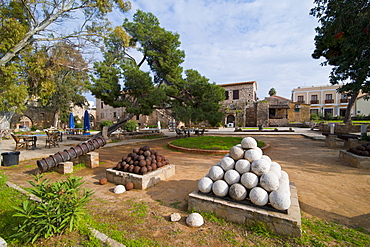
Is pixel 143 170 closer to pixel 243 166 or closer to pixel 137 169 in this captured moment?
pixel 137 169

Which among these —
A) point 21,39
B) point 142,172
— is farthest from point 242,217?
point 21,39

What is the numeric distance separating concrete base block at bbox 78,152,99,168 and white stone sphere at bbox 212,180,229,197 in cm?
447

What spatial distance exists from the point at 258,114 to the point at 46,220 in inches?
1261

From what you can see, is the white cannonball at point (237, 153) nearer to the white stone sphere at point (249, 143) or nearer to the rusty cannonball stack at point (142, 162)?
the white stone sphere at point (249, 143)

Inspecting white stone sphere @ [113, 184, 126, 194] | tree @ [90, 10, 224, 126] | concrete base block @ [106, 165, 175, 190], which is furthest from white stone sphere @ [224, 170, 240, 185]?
tree @ [90, 10, 224, 126]

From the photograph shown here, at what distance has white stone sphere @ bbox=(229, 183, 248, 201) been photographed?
2495 millimetres

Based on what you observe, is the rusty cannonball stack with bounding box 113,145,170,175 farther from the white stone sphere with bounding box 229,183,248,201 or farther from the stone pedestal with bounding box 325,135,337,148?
the stone pedestal with bounding box 325,135,337,148

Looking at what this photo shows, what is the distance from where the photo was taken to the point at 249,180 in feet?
8.21

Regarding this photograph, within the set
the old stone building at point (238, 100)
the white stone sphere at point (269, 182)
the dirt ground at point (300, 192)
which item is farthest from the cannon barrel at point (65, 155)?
the old stone building at point (238, 100)

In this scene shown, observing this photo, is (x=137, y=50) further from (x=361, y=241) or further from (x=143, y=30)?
(x=361, y=241)

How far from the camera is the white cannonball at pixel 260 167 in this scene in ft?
8.27

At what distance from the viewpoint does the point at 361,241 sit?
6.82 feet

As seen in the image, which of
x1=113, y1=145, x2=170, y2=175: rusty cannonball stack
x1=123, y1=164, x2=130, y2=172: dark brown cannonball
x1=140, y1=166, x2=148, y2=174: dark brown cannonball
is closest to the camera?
x1=140, y1=166, x2=148, y2=174: dark brown cannonball

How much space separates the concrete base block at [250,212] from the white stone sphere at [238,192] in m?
0.09
